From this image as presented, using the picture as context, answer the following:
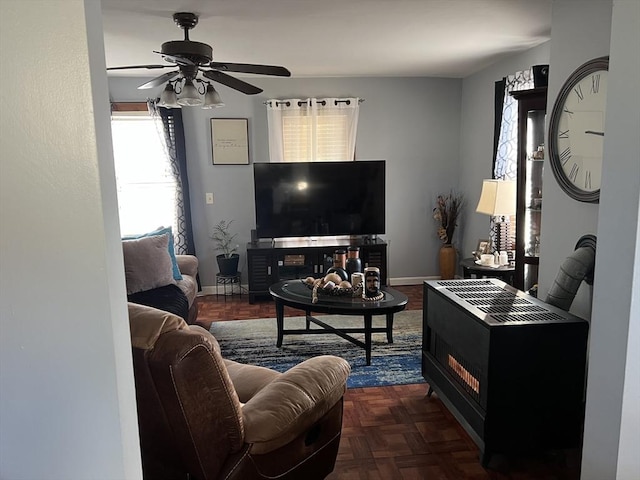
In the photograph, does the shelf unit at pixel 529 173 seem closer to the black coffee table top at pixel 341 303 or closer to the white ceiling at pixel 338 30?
the white ceiling at pixel 338 30

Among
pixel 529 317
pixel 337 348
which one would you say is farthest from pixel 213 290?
pixel 529 317

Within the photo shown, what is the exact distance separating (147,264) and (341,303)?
1.52 meters

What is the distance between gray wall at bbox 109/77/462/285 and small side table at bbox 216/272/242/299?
149 mm

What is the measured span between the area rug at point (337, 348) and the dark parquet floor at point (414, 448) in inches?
7.5

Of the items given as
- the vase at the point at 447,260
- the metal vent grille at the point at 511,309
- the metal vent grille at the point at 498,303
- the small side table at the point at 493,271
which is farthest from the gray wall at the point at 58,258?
the vase at the point at 447,260

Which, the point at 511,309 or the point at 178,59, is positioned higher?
the point at 178,59

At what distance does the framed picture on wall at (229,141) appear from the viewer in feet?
17.2

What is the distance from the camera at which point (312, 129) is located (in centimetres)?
527

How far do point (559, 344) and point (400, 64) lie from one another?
3356 millimetres

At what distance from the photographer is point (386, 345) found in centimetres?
374

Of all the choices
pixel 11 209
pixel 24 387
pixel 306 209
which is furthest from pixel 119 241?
pixel 306 209

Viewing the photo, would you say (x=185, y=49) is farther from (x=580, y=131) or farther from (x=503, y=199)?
(x=503, y=199)

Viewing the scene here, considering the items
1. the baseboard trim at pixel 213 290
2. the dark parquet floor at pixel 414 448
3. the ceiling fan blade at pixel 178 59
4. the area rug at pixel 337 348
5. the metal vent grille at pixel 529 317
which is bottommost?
the dark parquet floor at pixel 414 448

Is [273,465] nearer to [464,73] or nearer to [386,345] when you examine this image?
[386,345]
